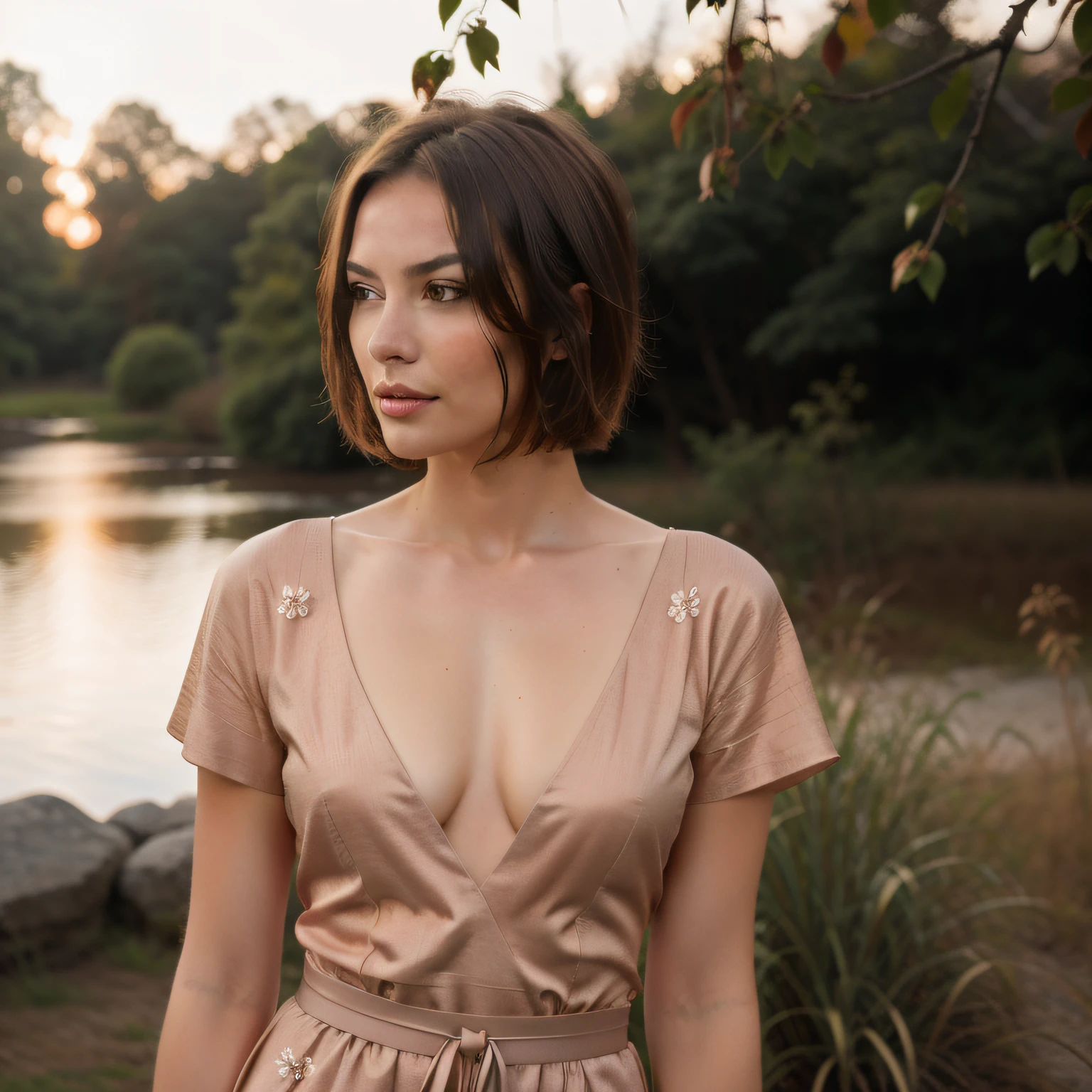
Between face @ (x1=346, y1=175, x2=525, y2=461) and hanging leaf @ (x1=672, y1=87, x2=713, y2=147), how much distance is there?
28.4 inches

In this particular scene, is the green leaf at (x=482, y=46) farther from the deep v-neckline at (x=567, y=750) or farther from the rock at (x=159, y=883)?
the rock at (x=159, y=883)

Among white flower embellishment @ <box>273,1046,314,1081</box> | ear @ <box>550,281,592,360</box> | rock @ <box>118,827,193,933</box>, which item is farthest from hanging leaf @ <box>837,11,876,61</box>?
rock @ <box>118,827,193,933</box>

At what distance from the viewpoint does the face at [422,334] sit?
1032 millimetres

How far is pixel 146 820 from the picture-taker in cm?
384

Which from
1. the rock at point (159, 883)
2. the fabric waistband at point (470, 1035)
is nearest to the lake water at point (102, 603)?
the rock at point (159, 883)

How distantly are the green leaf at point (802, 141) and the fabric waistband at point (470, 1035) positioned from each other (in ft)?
3.84

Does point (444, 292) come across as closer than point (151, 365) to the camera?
Yes

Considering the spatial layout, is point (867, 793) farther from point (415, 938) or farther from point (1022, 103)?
point (1022, 103)

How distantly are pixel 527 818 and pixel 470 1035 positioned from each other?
0.19 metres

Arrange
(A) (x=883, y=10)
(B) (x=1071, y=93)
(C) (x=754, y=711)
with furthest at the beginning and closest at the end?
→ (B) (x=1071, y=93)
(A) (x=883, y=10)
(C) (x=754, y=711)

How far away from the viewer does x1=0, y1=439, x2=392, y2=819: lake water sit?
391cm

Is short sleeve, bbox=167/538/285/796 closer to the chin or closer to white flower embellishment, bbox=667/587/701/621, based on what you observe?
the chin

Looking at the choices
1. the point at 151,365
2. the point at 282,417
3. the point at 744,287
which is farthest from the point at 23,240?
the point at 744,287

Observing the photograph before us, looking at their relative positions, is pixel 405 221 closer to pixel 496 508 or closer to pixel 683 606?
pixel 496 508
